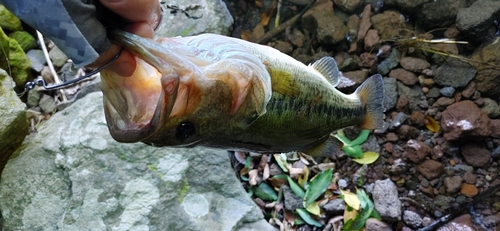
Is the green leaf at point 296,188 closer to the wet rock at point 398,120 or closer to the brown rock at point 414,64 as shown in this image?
the wet rock at point 398,120

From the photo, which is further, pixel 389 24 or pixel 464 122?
pixel 389 24

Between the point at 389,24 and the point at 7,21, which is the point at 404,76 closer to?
the point at 389,24

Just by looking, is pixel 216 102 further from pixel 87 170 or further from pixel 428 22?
pixel 428 22

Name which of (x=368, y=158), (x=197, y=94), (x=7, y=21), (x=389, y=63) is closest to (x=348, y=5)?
(x=389, y=63)

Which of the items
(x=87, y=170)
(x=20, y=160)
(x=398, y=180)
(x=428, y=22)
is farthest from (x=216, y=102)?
(x=428, y=22)

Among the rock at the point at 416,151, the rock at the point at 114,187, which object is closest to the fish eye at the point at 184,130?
the rock at the point at 114,187

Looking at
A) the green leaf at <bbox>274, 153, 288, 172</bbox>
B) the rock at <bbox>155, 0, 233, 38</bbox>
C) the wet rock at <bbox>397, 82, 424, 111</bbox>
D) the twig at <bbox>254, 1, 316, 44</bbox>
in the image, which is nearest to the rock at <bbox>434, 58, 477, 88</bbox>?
the wet rock at <bbox>397, 82, 424, 111</bbox>
